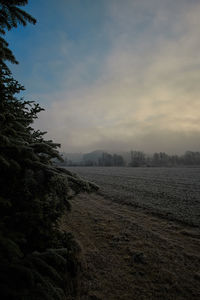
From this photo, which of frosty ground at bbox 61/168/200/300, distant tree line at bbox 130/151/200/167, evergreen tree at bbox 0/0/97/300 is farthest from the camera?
distant tree line at bbox 130/151/200/167

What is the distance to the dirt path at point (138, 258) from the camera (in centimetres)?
305

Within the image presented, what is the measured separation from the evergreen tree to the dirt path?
92 cm

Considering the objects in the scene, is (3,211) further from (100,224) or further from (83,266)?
(100,224)

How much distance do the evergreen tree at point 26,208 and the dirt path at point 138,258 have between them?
0.92 m

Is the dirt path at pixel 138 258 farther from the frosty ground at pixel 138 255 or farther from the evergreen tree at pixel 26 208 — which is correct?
the evergreen tree at pixel 26 208

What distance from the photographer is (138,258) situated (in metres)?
4.01

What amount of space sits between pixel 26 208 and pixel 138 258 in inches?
142

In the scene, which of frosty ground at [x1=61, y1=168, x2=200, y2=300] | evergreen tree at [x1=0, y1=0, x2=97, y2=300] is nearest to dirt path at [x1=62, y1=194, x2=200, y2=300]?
frosty ground at [x1=61, y1=168, x2=200, y2=300]

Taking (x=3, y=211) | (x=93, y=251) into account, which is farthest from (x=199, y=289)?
(x=3, y=211)

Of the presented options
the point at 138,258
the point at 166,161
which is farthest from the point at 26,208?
the point at 166,161

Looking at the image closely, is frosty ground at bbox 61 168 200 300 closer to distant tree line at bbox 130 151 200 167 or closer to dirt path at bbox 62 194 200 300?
dirt path at bbox 62 194 200 300

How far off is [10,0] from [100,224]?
7567 mm

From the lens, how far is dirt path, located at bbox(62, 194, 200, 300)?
3.05 metres

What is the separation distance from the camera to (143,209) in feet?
29.1
